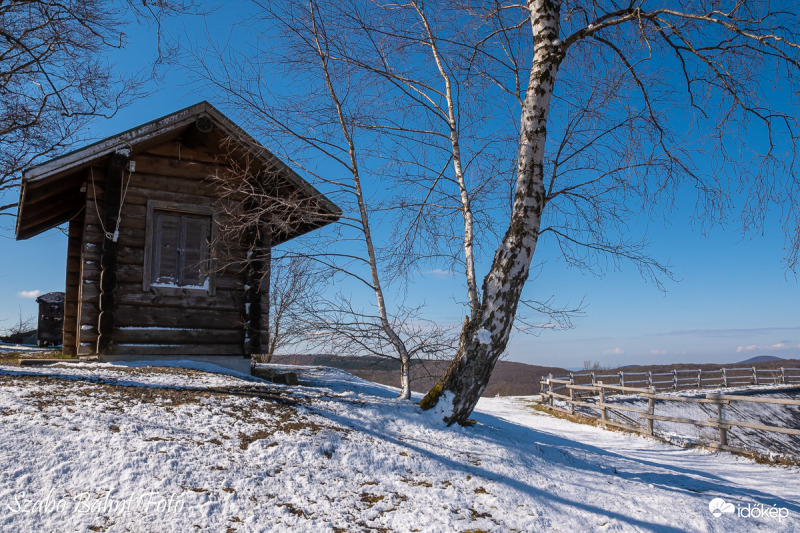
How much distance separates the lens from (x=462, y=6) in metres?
8.47

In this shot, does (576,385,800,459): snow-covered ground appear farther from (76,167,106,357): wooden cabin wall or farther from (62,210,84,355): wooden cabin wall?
(76,167,106,357): wooden cabin wall

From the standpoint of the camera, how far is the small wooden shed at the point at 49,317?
1883cm

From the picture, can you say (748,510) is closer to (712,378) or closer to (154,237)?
(154,237)

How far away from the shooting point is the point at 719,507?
595cm

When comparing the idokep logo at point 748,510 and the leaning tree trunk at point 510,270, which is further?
the leaning tree trunk at point 510,270

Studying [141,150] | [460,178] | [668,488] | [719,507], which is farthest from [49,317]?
[719,507]

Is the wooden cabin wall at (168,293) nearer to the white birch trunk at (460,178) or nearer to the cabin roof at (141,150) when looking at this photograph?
the cabin roof at (141,150)

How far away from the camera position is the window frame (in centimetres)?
973

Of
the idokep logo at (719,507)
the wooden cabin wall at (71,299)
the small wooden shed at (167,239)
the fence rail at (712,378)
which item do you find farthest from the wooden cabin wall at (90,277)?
the fence rail at (712,378)

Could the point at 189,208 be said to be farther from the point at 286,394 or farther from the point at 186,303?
the point at 286,394

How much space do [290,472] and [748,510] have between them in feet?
17.5

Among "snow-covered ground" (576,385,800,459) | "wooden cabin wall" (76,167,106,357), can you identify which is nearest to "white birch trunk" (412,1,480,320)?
"wooden cabin wall" (76,167,106,357)

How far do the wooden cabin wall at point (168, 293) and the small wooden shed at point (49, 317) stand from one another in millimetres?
11894

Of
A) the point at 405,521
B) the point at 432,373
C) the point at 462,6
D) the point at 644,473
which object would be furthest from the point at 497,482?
the point at 462,6
